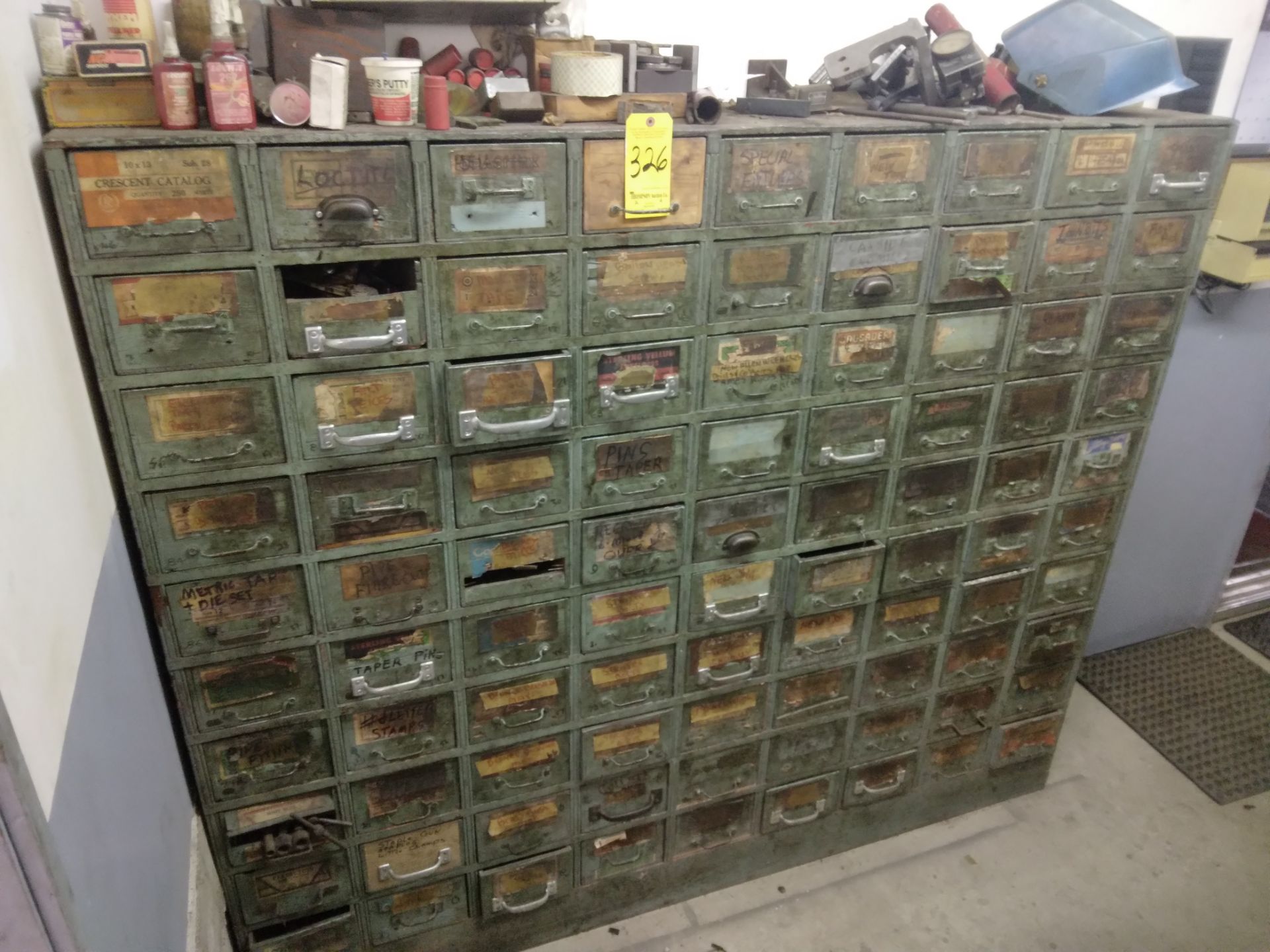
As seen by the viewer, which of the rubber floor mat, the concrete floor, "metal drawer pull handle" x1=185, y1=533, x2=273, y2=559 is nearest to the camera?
"metal drawer pull handle" x1=185, y1=533, x2=273, y2=559

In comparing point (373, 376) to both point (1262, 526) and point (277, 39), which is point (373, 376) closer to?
point (277, 39)

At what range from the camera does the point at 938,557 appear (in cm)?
199

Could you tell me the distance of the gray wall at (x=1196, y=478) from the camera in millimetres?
2549

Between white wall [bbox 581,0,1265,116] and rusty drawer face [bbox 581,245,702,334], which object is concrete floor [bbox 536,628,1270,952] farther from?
white wall [bbox 581,0,1265,116]

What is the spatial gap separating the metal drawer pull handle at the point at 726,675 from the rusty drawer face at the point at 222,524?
869 millimetres

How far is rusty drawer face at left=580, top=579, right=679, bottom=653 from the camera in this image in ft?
5.67

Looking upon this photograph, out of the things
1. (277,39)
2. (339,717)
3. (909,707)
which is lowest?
(909,707)

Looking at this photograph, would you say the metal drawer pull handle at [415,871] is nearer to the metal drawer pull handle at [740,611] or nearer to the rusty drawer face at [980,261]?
the metal drawer pull handle at [740,611]

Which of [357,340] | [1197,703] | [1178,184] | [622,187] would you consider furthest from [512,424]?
[1197,703]

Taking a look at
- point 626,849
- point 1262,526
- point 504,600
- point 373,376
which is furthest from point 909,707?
point 1262,526

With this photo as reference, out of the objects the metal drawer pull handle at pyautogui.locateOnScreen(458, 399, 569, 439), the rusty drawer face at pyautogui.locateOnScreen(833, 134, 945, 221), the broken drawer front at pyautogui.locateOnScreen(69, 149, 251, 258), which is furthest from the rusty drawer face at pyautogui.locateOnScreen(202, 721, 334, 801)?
the rusty drawer face at pyautogui.locateOnScreen(833, 134, 945, 221)

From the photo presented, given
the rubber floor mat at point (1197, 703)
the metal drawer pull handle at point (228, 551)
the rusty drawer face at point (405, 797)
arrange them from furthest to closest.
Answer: the rubber floor mat at point (1197, 703)
the rusty drawer face at point (405, 797)
the metal drawer pull handle at point (228, 551)

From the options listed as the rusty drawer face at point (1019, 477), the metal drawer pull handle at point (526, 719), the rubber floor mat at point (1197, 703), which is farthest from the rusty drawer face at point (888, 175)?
the rubber floor mat at point (1197, 703)

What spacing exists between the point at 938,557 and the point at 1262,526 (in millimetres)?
2176
